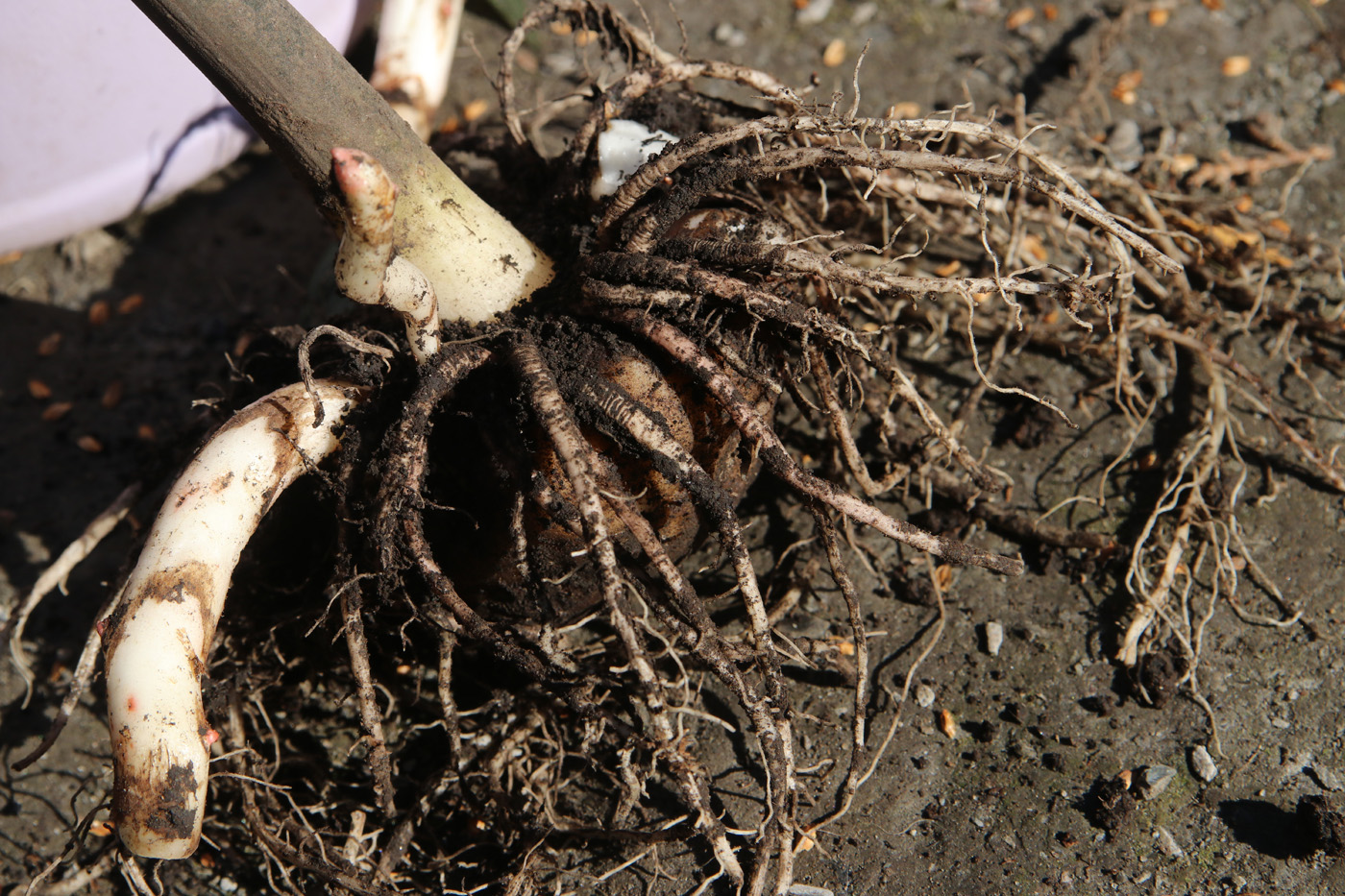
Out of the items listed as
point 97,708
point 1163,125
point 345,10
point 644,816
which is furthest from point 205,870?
point 1163,125

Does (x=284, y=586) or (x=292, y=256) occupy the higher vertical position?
(x=292, y=256)

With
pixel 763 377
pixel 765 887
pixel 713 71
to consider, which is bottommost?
pixel 765 887

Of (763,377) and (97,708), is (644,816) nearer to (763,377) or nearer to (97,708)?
(763,377)

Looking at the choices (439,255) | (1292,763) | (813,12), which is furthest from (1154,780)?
(813,12)

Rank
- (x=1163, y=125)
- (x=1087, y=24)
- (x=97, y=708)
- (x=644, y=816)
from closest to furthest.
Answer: (x=644, y=816)
(x=97, y=708)
(x=1163, y=125)
(x=1087, y=24)

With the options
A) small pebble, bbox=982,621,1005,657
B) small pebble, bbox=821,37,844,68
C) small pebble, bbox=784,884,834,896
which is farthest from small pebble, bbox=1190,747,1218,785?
small pebble, bbox=821,37,844,68

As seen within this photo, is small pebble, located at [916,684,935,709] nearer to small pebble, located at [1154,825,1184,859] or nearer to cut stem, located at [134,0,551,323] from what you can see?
small pebble, located at [1154,825,1184,859]

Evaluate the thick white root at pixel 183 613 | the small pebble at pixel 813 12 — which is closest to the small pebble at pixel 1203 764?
the thick white root at pixel 183 613

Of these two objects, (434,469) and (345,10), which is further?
(345,10)
